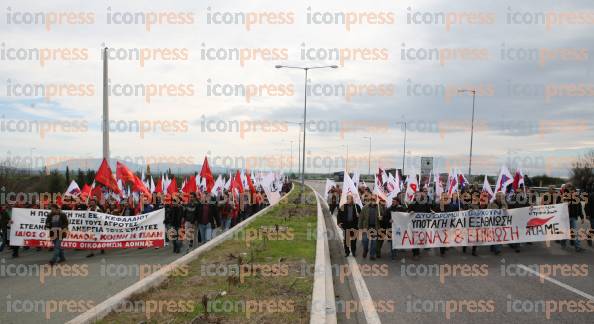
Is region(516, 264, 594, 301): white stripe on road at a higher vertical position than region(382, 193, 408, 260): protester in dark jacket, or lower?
lower

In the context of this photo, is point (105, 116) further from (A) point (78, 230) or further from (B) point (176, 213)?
(A) point (78, 230)

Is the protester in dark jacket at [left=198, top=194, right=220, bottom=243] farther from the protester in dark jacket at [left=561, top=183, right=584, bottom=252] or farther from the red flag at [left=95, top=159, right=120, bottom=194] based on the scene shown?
the protester in dark jacket at [left=561, top=183, right=584, bottom=252]

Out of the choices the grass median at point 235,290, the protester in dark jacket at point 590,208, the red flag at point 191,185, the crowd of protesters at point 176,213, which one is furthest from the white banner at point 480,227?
the red flag at point 191,185

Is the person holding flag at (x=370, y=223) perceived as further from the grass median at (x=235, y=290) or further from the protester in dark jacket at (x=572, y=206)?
the protester in dark jacket at (x=572, y=206)

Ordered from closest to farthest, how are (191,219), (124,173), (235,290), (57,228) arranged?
1. (235,290)
2. (57,228)
3. (191,219)
4. (124,173)

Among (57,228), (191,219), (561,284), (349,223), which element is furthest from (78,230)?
(561,284)

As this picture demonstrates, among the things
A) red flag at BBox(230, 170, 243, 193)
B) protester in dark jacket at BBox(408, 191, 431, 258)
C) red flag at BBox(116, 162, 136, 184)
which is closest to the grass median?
protester in dark jacket at BBox(408, 191, 431, 258)

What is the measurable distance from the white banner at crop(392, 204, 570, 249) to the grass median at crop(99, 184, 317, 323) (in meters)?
2.51

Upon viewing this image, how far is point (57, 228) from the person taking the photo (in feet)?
43.2

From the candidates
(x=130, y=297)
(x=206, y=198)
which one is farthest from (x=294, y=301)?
(x=206, y=198)

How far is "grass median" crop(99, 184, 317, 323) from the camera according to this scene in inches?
275

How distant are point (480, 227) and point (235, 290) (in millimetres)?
7882

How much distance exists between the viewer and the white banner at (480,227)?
13.6 m

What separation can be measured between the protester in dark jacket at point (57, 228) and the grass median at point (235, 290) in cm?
377
